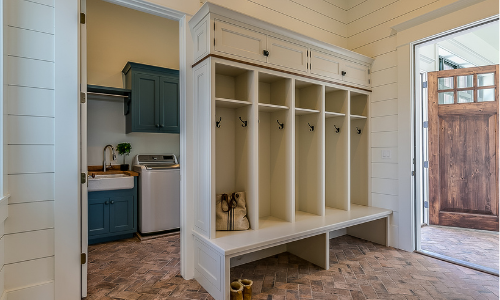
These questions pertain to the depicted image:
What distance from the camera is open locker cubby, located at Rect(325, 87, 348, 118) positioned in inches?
126

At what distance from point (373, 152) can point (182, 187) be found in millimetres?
2421

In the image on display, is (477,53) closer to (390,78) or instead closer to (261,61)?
(390,78)

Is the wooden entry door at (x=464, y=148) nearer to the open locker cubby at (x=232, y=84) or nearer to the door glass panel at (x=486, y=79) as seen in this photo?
the door glass panel at (x=486, y=79)

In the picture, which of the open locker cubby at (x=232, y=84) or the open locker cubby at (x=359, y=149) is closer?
the open locker cubby at (x=232, y=84)

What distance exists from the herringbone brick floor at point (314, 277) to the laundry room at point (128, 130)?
584 millimetres

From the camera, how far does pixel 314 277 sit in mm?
2492

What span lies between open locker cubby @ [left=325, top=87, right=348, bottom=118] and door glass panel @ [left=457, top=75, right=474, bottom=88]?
6.55 ft

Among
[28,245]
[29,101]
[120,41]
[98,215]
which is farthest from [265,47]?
[98,215]

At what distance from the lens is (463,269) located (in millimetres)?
2635

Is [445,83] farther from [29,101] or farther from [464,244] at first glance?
[29,101]

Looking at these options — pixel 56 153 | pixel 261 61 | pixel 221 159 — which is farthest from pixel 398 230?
pixel 56 153

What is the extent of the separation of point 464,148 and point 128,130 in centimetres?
490

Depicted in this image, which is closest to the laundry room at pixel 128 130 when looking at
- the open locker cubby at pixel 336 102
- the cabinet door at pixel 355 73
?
the open locker cubby at pixel 336 102

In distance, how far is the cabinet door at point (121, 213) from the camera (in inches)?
141
